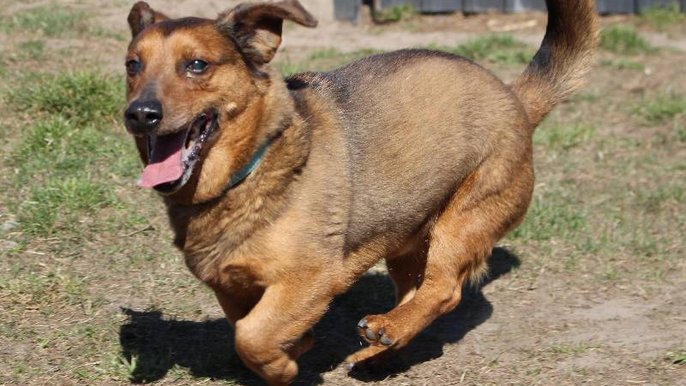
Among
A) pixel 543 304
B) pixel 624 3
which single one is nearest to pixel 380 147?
pixel 543 304

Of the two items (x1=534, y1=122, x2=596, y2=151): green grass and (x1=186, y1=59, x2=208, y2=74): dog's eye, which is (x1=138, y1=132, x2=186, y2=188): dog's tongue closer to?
(x1=186, y1=59, x2=208, y2=74): dog's eye

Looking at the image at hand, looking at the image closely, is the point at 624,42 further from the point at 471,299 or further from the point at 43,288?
the point at 43,288

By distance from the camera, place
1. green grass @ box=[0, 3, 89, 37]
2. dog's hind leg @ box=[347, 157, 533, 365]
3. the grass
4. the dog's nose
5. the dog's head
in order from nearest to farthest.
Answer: the dog's nose < the dog's head < dog's hind leg @ box=[347, 157, 533, 365] < the grass < green grass @ box=[0, 3, 89, 37]

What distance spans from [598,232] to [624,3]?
5739 millimetres

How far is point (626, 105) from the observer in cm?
921

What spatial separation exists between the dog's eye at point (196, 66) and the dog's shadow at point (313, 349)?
143 centimetres

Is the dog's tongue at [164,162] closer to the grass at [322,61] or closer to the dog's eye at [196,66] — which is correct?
the dog's eye at [196,66]

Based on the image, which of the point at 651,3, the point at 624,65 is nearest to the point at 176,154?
the point at 624,65

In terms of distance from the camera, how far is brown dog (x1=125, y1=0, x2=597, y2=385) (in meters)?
4.40

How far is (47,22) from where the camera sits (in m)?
9.76

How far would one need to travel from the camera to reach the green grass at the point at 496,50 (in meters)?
10.1

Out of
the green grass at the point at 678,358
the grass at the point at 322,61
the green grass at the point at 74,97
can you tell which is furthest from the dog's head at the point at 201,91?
the grass at the point at 322,61

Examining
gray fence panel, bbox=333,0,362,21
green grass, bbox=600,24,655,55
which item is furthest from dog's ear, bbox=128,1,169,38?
green grass, bbox=600,24,655,55

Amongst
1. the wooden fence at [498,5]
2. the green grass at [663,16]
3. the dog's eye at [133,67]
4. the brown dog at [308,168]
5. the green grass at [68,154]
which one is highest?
the dog's eye at [133,67]
